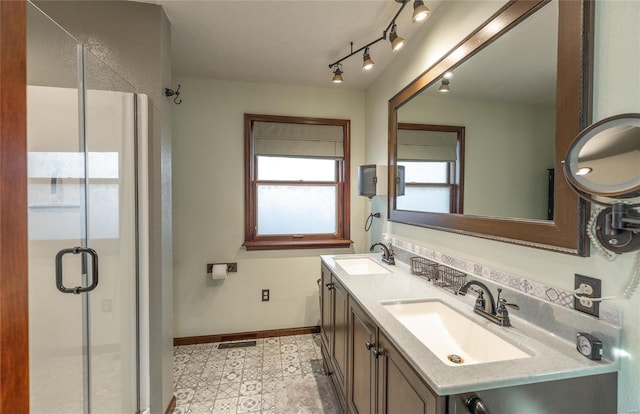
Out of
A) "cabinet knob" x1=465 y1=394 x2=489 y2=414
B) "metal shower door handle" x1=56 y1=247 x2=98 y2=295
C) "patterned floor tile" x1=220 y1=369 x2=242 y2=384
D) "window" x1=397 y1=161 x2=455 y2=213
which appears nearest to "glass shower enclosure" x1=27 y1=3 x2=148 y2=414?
"metal shower door handle" x1=56 y1=247 x2=98 y2=295

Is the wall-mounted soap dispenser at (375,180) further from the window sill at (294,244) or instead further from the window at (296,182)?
the window sill at (294,244)

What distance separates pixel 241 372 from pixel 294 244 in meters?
1.21

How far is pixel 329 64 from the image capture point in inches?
94.4

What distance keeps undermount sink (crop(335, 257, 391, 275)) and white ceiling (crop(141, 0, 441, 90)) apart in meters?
1.72

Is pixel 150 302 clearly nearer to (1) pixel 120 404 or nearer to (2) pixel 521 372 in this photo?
(1) pixel 120 404

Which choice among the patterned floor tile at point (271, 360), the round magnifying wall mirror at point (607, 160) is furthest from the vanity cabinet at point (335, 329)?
the round magnifying wall mirror at point (607, 160)

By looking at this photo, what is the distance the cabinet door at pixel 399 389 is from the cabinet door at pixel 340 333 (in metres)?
0.52

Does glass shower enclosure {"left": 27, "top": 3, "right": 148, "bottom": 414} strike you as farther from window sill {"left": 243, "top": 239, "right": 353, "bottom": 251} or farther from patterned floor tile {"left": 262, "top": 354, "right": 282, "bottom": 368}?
window sill {"left": 243, "top": 239, "right": 353, "bottom": 251}

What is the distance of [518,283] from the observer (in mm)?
1171

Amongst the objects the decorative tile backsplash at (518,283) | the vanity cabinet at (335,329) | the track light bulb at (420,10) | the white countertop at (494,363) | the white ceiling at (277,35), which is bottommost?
the vanity cabinet at (335,329)

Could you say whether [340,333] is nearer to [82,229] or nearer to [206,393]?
[206,393]

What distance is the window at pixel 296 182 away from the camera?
9.18ft

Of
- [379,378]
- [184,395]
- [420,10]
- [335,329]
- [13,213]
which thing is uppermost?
[420,10]

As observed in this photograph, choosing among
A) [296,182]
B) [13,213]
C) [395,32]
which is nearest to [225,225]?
[296,182]
